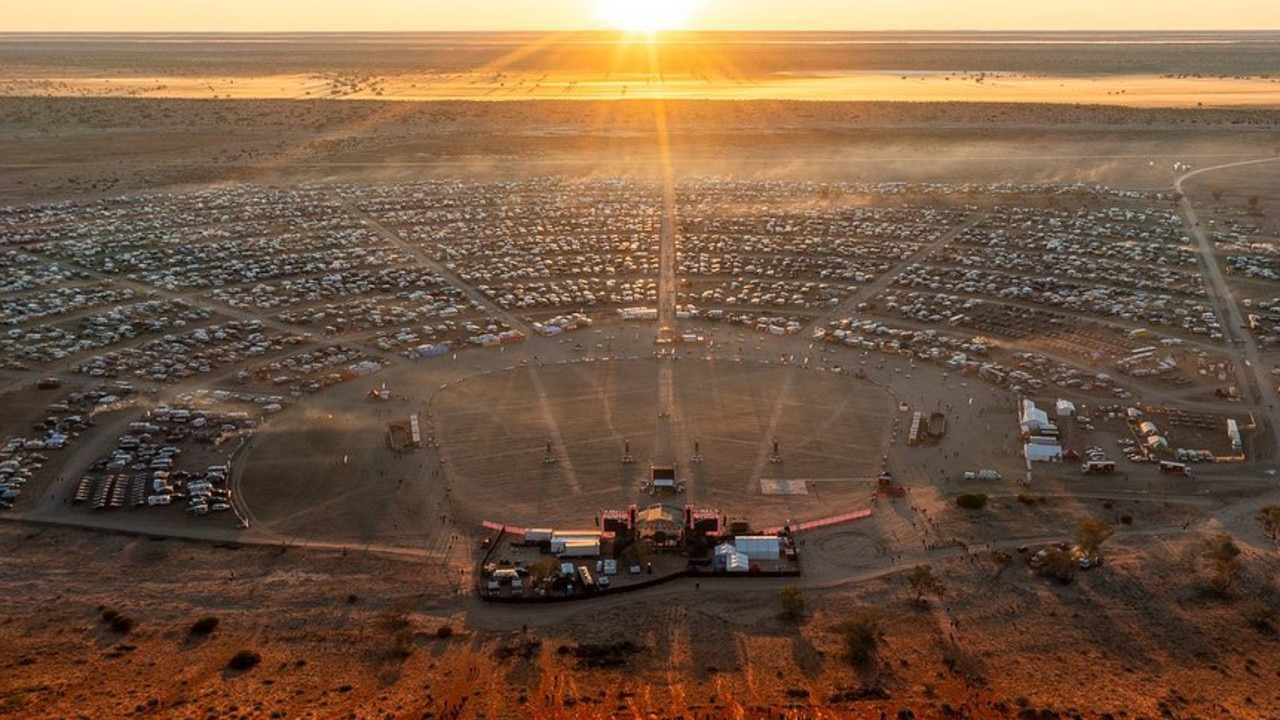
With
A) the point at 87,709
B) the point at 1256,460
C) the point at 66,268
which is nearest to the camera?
the point at 87,709

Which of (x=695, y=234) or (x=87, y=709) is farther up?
(x=695, y=234)

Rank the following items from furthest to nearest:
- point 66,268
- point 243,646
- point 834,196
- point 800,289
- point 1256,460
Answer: point 834,196, point 66,268, point 800,289, point 1256,460, point 243,646

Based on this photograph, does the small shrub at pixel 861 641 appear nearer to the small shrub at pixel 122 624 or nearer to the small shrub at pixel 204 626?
the small shrub at pixel 204 626

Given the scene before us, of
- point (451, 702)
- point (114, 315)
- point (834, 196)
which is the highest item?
point (834, 196)

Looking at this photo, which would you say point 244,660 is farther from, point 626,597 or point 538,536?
point 626,597

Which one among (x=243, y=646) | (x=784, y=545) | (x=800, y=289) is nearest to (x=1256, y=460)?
(x=784, y=545)

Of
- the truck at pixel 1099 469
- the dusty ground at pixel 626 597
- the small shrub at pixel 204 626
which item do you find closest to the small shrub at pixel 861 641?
the dusty ground at pixel 626 597

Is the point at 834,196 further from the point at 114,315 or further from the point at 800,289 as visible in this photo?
the point at 114,315
